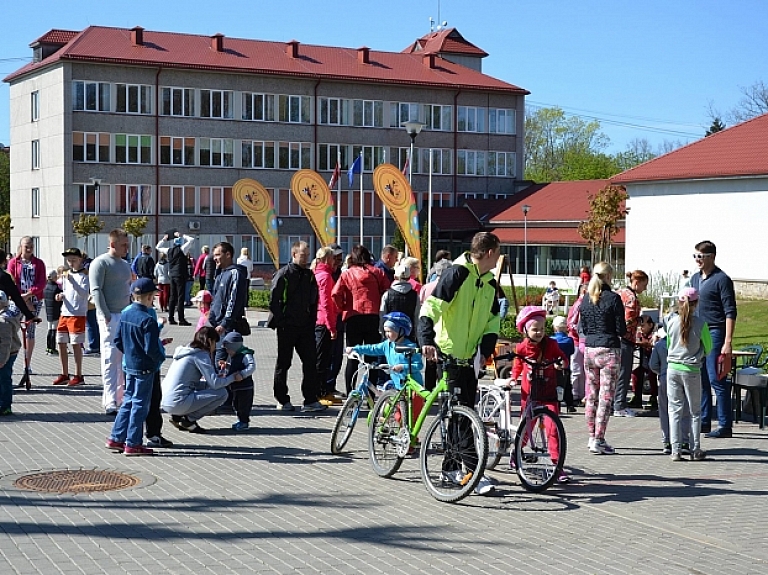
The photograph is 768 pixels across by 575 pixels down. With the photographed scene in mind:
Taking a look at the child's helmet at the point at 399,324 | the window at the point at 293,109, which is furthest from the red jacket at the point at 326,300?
the window at the point at 293,109

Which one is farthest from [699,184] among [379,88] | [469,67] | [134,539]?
[134,539]

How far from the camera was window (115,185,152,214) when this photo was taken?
221ft

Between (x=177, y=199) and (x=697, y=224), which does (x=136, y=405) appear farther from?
(x=177, y=199)

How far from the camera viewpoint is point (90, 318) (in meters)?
20.8

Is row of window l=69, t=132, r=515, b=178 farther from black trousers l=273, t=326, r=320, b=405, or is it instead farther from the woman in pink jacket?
black trousers l=273, t=326, r=320, b=405

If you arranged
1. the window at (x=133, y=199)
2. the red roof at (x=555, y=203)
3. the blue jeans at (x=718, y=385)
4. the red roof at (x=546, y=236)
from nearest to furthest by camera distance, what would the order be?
the blue jeans at (x=718, y=385) → the red roof at (x=546, y=236) → the red roof at (x=555, y=203) → the window at (x=133, y=199)

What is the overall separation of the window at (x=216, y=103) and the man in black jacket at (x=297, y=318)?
58148mm

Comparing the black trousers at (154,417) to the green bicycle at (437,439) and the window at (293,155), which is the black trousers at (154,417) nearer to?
the green bicycle at (437,439)

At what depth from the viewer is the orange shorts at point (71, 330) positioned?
51.0 ft

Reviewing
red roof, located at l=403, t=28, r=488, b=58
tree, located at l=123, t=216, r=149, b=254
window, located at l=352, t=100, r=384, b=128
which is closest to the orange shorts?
tree, located at l=123, t=216, r=149, b=254

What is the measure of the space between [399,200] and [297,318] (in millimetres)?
19412

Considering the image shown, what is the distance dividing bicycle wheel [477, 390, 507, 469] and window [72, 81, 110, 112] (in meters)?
60.0

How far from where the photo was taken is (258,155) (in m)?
72.4

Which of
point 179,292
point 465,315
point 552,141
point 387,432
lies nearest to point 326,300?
point 387,432
